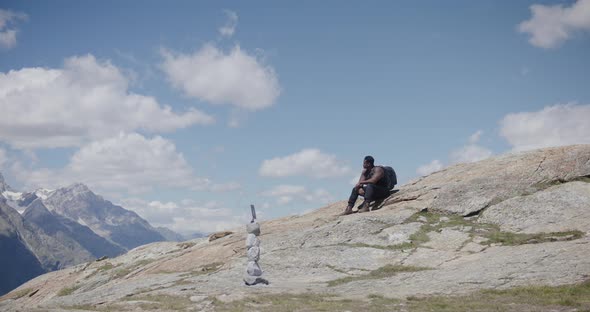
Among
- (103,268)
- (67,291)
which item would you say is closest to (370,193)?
(103,268)

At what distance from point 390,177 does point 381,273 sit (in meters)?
12.8

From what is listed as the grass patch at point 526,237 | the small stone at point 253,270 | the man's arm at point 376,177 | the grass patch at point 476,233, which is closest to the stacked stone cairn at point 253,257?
the small stone at point 253,270

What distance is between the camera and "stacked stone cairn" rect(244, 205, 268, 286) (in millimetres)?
21688

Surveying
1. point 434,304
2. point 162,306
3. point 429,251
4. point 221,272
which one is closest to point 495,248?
point 429,251

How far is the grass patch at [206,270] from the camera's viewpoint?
26.1 m

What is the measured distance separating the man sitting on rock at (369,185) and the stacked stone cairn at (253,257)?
32.2 ft

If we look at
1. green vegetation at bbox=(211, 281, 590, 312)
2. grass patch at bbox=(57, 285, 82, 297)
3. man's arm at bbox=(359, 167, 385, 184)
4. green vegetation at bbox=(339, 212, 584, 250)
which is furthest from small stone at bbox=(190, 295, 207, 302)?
grass patch at bbox=(57, 285, 82, 297)

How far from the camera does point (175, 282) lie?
79.0 feet

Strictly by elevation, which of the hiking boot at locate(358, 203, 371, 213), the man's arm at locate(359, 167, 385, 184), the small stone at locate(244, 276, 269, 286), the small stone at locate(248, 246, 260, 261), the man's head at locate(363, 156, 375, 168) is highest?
the man's head at locate(363, 156, 375, 168)

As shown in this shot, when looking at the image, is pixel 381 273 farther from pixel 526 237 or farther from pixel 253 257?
pixel 526 237

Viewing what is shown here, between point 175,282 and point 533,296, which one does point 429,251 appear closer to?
point 533,296

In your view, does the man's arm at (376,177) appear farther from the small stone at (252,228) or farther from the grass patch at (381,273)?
the small stone at (252,228)

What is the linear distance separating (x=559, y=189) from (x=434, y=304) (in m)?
15.6

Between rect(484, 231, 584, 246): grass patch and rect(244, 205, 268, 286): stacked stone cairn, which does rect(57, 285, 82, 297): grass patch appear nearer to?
rect(244, 205, 268, 286): stacked stone cairn
